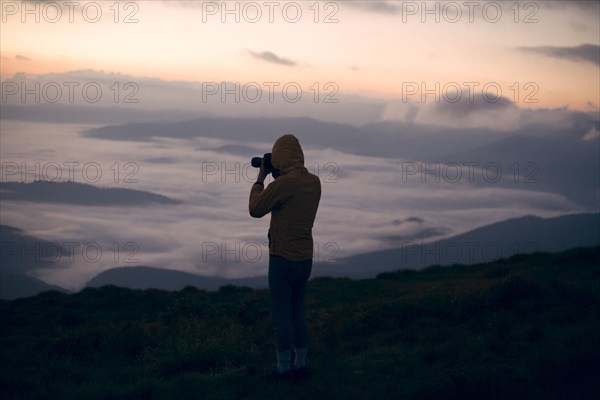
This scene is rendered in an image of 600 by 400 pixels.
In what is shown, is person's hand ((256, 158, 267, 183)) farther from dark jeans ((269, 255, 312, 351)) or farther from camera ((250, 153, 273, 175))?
dark jeans ((269, 255, 312, 351))

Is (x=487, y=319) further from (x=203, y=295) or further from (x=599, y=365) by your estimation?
(x=203, y=295)

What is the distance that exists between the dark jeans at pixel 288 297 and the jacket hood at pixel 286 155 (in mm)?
1060

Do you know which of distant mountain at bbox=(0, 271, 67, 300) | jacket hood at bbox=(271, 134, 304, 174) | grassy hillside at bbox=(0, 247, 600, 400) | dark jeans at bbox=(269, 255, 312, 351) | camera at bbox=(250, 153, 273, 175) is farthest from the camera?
distant mountain at bbox=(0, 271, 67, 300)

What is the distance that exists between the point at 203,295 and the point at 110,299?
3.13 metres

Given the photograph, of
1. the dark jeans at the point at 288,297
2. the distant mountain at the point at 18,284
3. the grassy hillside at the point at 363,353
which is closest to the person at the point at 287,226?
the dark jeans at the point at 288,297

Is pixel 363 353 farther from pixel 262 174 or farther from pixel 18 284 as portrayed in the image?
pixel 18 284

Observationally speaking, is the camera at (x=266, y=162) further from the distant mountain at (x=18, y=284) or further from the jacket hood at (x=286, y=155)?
the distant mountain at (x=18, y=284)

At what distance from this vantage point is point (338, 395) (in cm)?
704

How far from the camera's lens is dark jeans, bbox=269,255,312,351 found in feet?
24.2

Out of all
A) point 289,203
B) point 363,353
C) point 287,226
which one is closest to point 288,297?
point 287,226

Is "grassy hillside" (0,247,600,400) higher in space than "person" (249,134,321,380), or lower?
lower

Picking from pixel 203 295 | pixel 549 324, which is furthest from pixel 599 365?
pixel 203 295

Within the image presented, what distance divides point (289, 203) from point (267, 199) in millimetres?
278

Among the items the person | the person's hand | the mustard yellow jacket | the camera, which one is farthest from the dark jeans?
the camera
